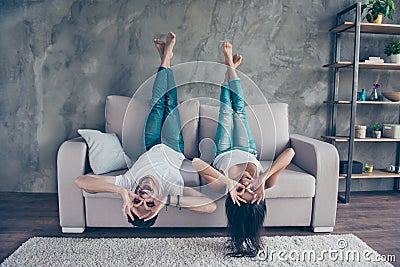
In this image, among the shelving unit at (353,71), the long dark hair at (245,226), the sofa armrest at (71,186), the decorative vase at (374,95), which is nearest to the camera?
the long dark hair at (245,226)

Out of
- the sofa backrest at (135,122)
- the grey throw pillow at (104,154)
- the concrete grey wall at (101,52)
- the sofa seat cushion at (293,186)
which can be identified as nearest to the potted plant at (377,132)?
the concrete grey wall at (101,52)

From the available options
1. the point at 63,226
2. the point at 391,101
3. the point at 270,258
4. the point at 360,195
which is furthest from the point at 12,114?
the point at 391,101

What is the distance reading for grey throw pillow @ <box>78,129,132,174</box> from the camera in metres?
1.92

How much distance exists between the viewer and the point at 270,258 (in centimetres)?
162

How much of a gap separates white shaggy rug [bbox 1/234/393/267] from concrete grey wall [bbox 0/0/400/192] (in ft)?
4.18

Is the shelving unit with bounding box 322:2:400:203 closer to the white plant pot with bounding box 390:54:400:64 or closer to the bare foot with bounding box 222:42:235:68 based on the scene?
the white plant pot with bounding box 390:54:400:64

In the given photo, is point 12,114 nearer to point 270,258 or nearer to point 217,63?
point 217,63

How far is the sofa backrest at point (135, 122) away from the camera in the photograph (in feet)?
7.44

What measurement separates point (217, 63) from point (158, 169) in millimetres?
1465

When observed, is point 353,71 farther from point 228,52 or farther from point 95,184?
point 95,184

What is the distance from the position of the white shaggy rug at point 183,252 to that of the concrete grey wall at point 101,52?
1274 millimetres

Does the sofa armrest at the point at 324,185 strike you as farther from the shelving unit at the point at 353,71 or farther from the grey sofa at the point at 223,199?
the shelving unit at the point at 353,71

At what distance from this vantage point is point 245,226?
1.53 metres

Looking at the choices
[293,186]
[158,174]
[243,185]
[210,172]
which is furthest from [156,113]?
[293,186]
